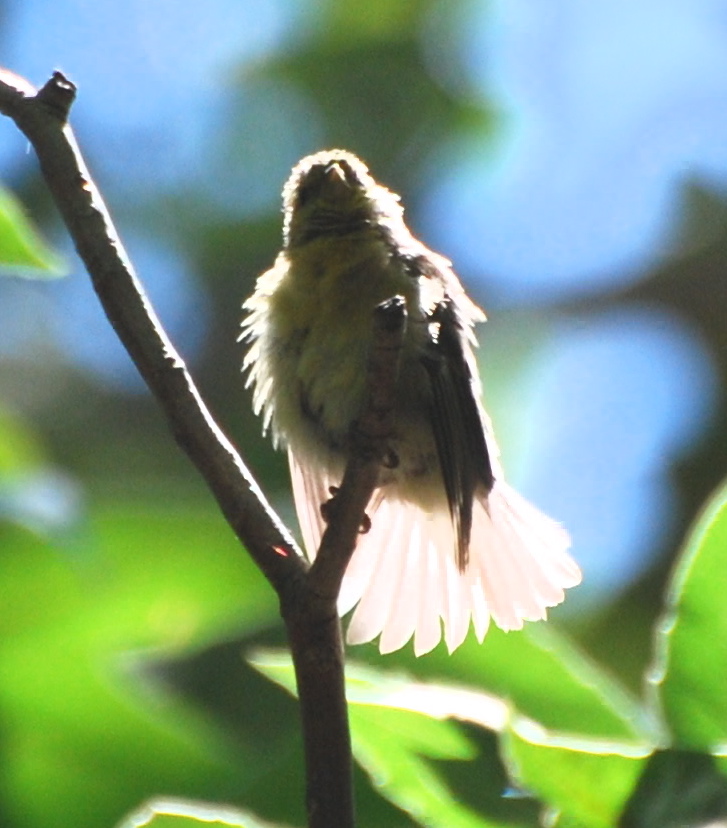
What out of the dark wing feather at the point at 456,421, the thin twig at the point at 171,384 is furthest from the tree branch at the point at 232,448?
the dark wing feather at the point at 456,421

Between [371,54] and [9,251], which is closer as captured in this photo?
[9,251]

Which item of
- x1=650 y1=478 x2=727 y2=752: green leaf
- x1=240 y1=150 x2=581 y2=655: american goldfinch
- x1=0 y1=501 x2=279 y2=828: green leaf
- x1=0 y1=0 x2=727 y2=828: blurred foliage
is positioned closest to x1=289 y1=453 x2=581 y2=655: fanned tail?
x1=240 y1=150 x2=581 y2=655: american goldfinch

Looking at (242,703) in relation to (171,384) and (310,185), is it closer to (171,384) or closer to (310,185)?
(310,185)

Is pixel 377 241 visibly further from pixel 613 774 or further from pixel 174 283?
pixel 174 283

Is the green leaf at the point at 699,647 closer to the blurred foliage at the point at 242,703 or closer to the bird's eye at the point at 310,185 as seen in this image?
the blurred foliage at the point at 242,703

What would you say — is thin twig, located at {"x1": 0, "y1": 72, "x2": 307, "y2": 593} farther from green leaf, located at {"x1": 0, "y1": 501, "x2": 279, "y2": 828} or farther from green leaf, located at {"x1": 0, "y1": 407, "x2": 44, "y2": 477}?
green leaf, located at {"x1": 0, "y1": 407, "x2": 44, "y2": 477}

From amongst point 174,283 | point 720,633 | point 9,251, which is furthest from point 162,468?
point 720,633

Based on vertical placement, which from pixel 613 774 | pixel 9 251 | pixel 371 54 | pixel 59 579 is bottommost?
pixel 613 774

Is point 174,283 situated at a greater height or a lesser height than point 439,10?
lesser

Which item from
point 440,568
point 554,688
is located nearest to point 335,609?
point 554,688
